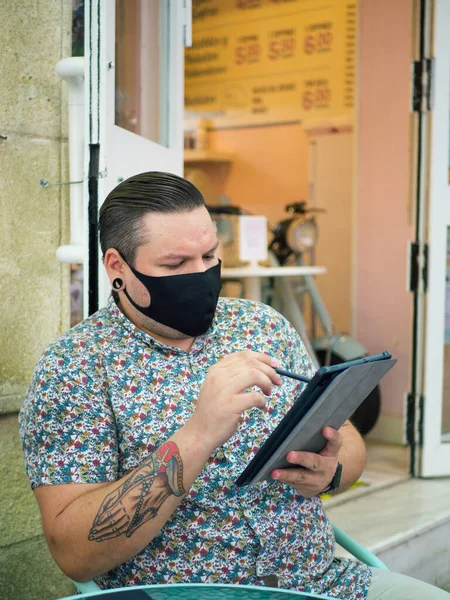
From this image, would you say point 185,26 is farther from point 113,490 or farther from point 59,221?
point 113,490

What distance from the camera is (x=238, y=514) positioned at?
58.0 inches

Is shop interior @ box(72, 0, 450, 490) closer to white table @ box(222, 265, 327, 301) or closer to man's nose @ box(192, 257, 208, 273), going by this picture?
white table @ box(222, 265, 327, 301)

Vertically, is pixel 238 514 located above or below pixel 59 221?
below

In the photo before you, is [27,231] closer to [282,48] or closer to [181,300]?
[181,300]

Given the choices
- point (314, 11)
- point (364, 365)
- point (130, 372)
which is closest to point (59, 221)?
point (130, 372)

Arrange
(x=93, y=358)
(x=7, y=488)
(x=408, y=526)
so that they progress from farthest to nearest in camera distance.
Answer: (x=408, y=526) < (x=7, y=488) < (x=93, y=358)

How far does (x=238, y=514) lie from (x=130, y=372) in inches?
13.2

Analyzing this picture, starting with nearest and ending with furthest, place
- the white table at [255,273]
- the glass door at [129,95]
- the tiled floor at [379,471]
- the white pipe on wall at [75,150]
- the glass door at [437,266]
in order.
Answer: the glass door at [129,95]
the white pipe on wall at [75,150]
the tiled floor at [379,471]
the glass door at [437,266]
the white table at [255,273]

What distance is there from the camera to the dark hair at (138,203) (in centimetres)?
150

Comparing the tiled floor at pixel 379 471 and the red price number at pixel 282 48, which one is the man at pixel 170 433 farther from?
the red price number at pixel 282 48

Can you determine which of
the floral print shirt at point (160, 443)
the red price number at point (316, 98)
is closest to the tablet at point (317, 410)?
the floral print shirt at point (160, 443)

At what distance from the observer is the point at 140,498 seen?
131 cm

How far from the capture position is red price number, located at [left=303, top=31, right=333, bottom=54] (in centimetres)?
562

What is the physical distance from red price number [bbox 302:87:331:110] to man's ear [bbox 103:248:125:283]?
4.43 metres
